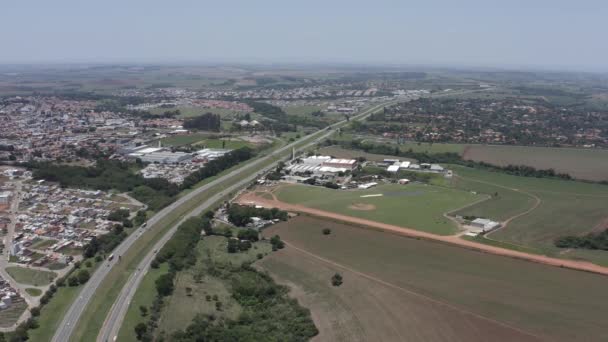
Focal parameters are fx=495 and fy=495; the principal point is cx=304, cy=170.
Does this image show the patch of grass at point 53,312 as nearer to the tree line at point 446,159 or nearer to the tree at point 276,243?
the tree at point 276,243

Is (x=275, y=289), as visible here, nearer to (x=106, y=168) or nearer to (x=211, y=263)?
(x=211, y=263)

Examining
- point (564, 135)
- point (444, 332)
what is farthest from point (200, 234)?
point (564, 135)

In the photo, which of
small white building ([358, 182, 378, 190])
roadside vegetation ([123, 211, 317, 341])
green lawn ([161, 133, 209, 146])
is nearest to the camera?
roadside vegetation ([123, 211, 317, 341])

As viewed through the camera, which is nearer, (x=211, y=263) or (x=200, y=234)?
(x=211, y=263)

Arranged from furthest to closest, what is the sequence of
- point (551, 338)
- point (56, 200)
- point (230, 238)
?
point (56, 200) → point (230, 238) → point (551, 338)

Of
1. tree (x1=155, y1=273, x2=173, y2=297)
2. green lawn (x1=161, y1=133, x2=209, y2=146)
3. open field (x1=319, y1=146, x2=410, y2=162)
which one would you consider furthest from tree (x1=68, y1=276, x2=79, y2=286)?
green lawn (x1=161, y1=133, x2=209, y2=146)

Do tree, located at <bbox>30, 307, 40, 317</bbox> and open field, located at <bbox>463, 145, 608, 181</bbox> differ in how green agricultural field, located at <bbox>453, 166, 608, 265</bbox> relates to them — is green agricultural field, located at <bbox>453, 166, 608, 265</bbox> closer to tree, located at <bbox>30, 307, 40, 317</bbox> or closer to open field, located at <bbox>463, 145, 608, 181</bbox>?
open field, located at <bbox>463, 145, 608, 181</bbox>

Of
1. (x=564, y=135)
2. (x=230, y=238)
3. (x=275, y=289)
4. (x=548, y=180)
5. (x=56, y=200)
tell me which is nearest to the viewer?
(x=275, y=289)
